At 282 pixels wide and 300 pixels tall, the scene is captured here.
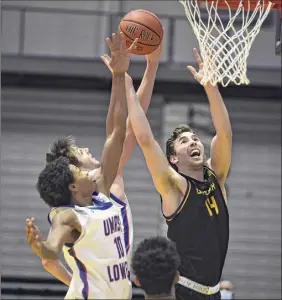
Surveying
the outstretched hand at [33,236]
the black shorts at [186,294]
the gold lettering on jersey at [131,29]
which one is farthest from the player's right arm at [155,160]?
the outstretched hand at [33,236]

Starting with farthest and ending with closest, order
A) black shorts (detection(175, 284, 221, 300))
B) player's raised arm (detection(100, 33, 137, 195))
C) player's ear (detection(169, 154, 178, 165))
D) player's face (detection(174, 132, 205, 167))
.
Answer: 1. player's ear (detection(169, 154, 178, 165))
2. player's face (detection(174, 132, 205, 167))
3. black shorts (detection(175, 284, 221, 300))
4. player's raised arm (detection(100, 33, 137, 195))

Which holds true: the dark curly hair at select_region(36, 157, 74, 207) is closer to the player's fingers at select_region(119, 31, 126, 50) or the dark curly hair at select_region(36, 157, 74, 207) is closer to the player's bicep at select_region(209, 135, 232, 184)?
the player's fingers at select_region(119, 31, 126, 50)

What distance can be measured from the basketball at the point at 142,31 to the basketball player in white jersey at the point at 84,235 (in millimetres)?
1445

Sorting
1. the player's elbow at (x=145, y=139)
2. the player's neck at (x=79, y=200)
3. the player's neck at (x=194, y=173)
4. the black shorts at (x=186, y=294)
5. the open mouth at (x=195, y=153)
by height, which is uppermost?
the player's elbow at (x=145, y=139)

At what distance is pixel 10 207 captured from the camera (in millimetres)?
14852

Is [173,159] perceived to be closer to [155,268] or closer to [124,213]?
[124,213]

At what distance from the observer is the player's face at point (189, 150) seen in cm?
567

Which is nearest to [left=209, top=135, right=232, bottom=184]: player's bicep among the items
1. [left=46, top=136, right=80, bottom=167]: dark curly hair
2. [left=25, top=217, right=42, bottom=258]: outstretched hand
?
[left=46, top=136, right=80, bottom=167]: dark curly hair

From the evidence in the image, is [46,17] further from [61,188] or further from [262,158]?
[61,188]

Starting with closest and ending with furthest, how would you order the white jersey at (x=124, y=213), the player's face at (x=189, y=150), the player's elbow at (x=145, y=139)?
the white jersey at (x=124, y=213) → the player's elbow at (x=145, y=139) → the player's face at (x=189, y=150)

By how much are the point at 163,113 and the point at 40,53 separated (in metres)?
2.32

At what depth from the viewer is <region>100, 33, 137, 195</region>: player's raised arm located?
506cm

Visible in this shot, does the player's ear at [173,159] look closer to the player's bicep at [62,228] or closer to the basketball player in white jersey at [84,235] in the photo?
the basketball player in white jersey at [84,235]

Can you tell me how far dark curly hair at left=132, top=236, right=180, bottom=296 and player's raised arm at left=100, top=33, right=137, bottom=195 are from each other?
2.21ft
